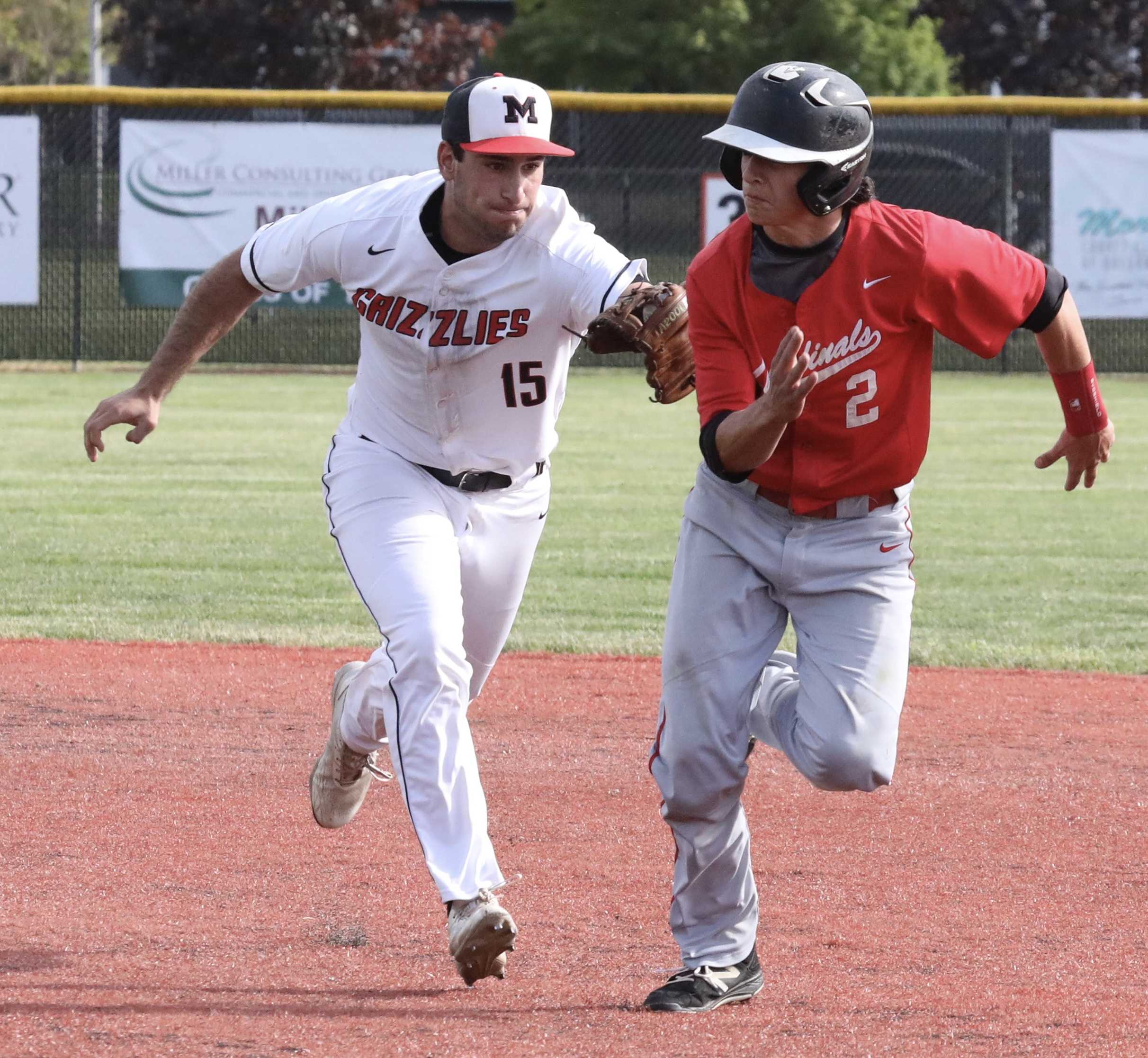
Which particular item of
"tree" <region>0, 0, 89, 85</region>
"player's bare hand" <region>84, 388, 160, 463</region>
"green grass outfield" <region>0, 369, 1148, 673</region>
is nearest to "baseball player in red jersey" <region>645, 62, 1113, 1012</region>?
"player's bare hand" <region>84, 388, 160, 463</region>

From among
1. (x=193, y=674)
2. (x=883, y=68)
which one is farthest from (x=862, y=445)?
(x=883, y=68)

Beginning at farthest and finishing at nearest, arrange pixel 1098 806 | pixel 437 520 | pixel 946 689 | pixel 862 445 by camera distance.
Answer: pixel 946 689 < pixel 1098 806 < pixel 437 520 < pixel 862 445

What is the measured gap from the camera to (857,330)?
12.4 feet

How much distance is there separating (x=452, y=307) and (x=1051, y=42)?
36.9m

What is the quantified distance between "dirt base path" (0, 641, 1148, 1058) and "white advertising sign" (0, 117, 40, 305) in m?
11.8

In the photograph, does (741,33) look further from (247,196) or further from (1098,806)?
(1098,806)

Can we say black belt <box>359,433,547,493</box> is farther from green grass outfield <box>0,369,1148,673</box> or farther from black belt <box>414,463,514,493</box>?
green grass outfield <box>0,369,1148,673</box>

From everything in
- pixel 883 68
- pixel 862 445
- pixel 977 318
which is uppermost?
pixel 977 318

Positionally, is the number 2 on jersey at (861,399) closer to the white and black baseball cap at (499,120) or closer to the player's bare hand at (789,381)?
the player's bare hand at (789,381)

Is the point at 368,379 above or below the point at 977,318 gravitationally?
below

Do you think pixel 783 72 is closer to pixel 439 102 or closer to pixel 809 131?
pixel 809 131

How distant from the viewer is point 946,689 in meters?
7.24

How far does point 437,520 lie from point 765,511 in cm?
90

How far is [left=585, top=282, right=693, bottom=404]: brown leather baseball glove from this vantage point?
4309 mm
